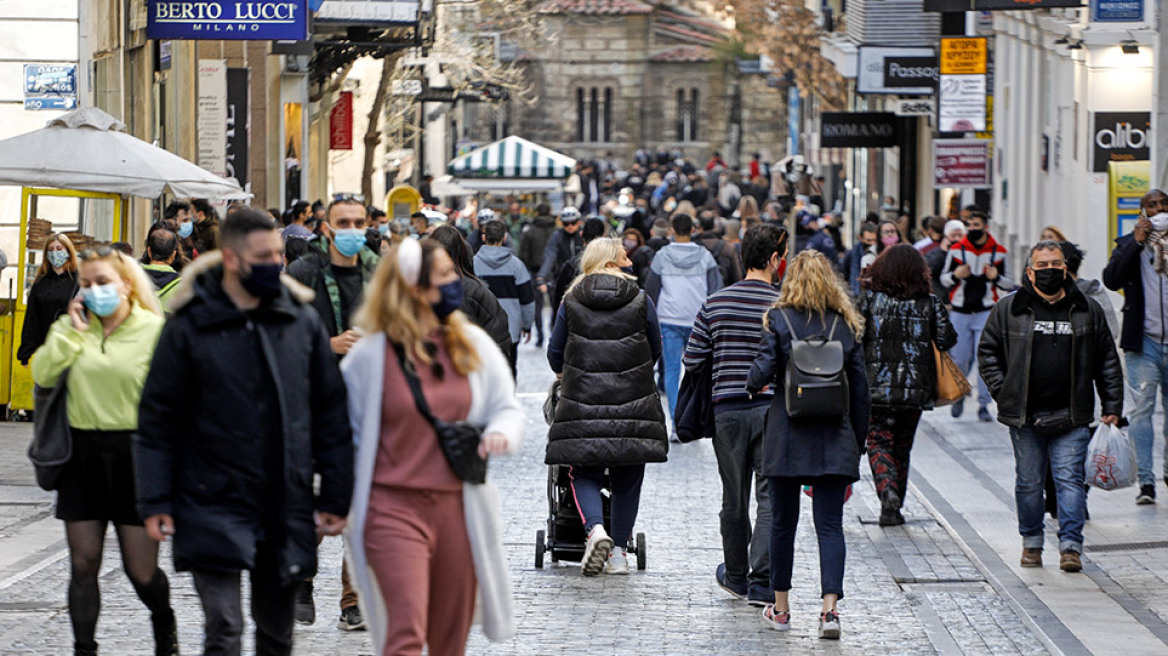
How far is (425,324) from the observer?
6.50m

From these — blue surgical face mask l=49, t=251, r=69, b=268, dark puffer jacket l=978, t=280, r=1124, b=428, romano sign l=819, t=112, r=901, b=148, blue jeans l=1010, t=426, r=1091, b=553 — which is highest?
romano sign l=819, t=112, r=901, b=148

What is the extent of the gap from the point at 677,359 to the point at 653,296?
66 cm

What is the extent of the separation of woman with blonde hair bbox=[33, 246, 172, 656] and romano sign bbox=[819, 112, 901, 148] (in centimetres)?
2437

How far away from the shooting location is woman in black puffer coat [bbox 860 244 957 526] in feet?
41.4

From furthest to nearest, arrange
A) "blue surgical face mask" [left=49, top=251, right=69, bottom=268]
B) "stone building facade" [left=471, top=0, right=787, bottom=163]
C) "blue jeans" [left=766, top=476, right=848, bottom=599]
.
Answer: "stone building facade" [left=471, top=0, right=787, bottom=163], "blue surgical face mask" [left=49, top=251, right=69, bottom=268], "blue jeans" [left=766, top=476, right=848, bottom=599]

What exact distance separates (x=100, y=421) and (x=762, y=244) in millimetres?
3596

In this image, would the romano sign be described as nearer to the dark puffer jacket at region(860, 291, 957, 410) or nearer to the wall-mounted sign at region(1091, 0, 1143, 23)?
the wall-mounted sign at region(1091, 0, 1143, 23)

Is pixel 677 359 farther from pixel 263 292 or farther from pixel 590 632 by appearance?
pixel 263 292

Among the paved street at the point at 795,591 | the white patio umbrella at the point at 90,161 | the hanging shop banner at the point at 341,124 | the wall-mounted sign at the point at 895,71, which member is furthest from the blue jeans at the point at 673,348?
the hanging shop banner at the point at 341,124

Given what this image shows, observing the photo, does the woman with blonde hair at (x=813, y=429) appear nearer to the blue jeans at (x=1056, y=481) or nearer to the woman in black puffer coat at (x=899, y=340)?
the blue jeans at (x=1056, y=481)

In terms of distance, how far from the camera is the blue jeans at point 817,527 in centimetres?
918

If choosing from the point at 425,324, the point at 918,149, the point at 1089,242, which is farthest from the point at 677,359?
the point at 918,149

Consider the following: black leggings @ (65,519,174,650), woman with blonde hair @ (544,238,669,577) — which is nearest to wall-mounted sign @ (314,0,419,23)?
woman with blonde hair @ (544,238,669,577)

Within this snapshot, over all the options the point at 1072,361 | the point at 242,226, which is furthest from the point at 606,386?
the point at 242,226
